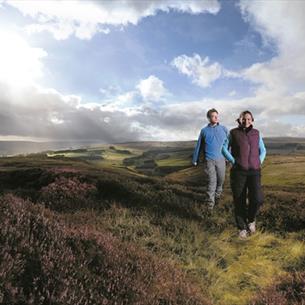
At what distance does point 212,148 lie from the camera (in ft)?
33.4

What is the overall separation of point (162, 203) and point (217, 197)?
1616mm

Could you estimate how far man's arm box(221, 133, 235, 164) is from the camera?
30.9 feet

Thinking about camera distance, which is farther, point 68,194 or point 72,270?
point 68,194

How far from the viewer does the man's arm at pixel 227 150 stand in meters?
9.41

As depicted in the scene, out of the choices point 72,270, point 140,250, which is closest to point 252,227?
point 140,250

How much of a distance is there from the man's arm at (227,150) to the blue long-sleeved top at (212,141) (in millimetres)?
109

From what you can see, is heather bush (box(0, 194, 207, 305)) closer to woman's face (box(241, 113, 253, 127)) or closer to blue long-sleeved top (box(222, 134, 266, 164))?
blue long-sleeved top (box(222, 134, 266, 164))

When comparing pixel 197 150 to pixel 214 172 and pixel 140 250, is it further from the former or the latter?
pixel 140 250

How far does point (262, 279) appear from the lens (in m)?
6.32

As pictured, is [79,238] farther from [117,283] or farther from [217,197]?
[217,197]

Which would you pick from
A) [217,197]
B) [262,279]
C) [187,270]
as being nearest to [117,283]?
[187,270]

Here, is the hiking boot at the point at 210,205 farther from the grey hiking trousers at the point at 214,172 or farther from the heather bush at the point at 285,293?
the heather bush at the point at 285,293

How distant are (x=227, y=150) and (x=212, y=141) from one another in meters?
0.61

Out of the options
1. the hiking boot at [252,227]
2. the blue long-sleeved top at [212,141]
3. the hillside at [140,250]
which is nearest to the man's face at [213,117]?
the blue long-sleeved top at [212,141]
